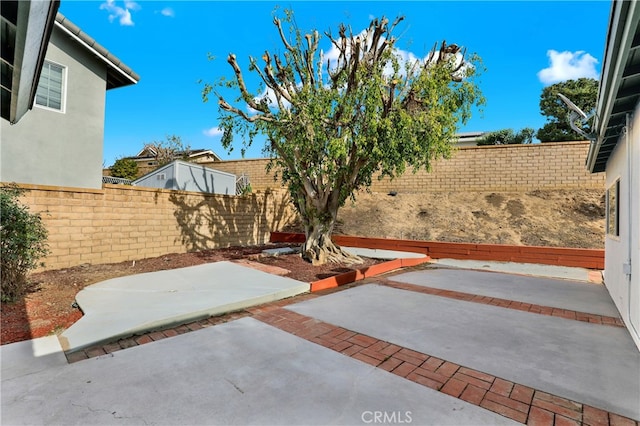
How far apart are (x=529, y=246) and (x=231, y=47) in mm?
10190

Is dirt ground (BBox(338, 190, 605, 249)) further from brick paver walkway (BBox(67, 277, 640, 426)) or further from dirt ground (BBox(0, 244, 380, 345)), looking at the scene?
brick paver walkway (BBox(67, 277, 640, 426))

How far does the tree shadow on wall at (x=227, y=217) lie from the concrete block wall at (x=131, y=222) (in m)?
0.03

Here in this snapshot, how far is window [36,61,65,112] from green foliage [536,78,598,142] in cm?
2400

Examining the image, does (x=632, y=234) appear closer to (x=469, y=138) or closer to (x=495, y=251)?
(x=495, y=251)

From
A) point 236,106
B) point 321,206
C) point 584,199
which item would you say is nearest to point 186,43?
point 236,106

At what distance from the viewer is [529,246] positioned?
945 cm

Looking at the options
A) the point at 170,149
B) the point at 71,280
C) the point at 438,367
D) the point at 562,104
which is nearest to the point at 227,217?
the point at 71,280

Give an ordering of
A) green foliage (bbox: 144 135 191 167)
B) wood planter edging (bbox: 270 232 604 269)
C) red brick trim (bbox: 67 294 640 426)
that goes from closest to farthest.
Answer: red brick trim (bbox: 67 294 640 426) → wood planter edging (bbox: 270 232 604 269) → green foliage (bbox: 144 135 191 167)

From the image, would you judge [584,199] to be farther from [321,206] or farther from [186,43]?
[186,43]

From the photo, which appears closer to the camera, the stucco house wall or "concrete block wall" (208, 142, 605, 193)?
the stucco house wall

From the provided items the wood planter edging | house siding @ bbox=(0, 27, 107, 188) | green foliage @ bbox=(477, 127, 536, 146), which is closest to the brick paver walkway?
the wood planter edging

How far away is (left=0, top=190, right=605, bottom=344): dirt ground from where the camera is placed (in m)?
4.93

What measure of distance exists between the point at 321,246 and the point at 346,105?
3.75m

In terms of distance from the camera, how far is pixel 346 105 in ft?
22.7
